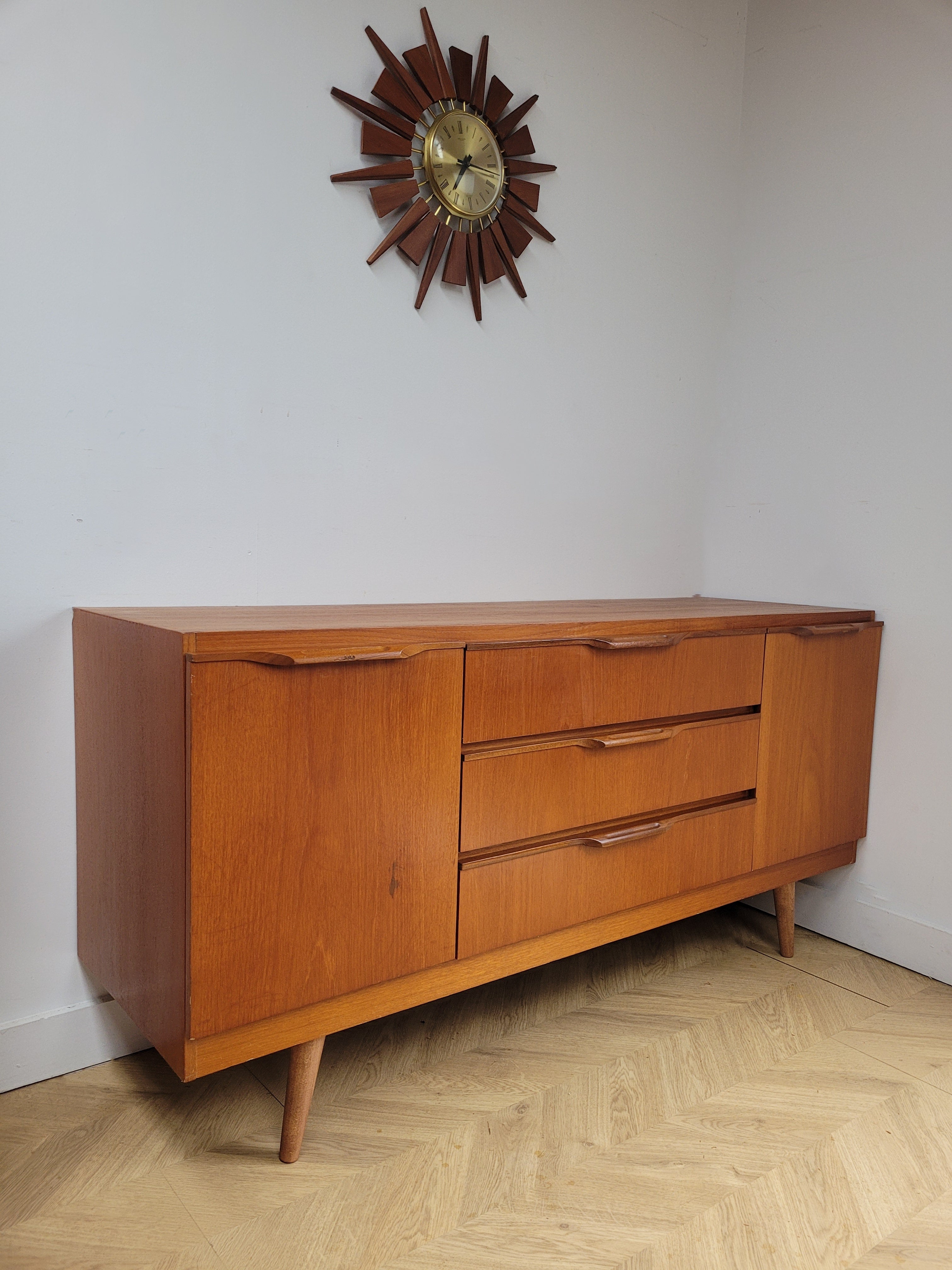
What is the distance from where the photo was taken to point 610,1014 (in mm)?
1794

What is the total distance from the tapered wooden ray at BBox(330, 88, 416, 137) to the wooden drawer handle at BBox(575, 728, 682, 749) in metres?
1.17

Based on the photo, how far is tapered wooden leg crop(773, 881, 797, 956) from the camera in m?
2.04

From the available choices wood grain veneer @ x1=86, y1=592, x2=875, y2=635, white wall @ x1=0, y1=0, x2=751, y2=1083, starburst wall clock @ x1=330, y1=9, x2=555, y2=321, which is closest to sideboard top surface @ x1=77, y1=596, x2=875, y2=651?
wood grain veneer @ x1=86, y1=592, x2=875, y2=635

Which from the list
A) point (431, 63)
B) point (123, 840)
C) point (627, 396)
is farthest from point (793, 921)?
point (431, 63)

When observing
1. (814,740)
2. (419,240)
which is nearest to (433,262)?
(419,240)

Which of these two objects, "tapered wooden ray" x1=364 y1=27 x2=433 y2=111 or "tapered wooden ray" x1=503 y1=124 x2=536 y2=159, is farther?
"tapered wooden ray" x1=503 y1=124 x2=536 y2=159

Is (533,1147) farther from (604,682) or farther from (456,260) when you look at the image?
(456,260)

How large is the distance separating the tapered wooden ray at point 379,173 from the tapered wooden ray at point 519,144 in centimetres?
27

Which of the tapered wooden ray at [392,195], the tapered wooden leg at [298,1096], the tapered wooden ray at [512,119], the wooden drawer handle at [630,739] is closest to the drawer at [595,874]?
the wooden drawer handle at [630,739]

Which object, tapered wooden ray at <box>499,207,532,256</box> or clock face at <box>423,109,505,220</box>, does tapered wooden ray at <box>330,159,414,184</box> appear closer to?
clock face at <box>423,109,505,220</box>

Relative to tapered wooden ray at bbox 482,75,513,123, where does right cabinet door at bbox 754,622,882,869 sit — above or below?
below

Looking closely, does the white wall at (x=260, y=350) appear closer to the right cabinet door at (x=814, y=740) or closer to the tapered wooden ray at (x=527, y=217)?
the tapered wooden ray at (x=527, y=217)

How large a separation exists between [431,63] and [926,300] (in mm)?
1129

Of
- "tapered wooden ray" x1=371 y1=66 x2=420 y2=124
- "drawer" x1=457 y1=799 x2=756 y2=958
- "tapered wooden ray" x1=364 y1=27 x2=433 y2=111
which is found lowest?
"drawer" x1=457 y1=799 x2=756 y2=958
